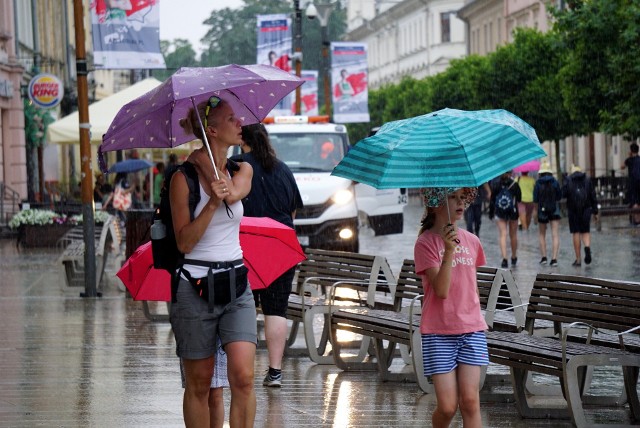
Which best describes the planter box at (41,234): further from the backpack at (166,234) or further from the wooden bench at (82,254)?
the backpack at (166,234)

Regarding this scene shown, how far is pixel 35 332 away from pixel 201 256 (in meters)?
7.78

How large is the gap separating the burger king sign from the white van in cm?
1305

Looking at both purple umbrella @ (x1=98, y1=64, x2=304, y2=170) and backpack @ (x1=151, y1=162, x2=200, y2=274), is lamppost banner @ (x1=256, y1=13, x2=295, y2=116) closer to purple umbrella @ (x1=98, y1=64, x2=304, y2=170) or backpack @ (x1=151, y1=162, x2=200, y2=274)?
purple umbrella @ (x1=98, y1=64, x2=304, y2=170)

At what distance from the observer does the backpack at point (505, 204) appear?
75.3 ft

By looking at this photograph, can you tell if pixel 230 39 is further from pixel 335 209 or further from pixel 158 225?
pixel 158 225

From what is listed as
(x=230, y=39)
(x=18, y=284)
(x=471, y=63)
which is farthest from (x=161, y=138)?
(x=230, y=39)

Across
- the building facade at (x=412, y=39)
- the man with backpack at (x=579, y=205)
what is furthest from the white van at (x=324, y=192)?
the building facade at (x=412, y=39)

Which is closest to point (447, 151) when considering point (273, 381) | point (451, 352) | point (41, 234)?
point (451, 352)

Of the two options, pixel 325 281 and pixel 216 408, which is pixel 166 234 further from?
pixel 325 281

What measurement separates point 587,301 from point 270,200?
224 cm

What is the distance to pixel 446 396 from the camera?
263 inches

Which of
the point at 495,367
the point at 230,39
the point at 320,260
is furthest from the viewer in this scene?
the point at 230,39

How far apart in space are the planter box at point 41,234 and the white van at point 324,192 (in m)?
7.75

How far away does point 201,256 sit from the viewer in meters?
6.34
